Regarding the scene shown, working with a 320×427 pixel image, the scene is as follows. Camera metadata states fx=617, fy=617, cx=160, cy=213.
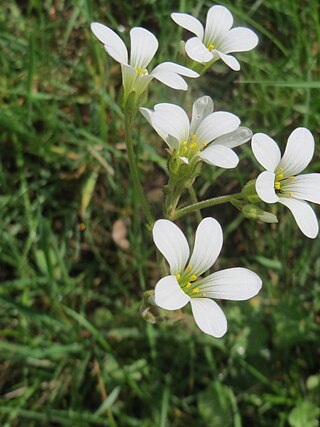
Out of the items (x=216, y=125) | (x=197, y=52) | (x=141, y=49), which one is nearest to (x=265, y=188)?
(x=216, y=125)

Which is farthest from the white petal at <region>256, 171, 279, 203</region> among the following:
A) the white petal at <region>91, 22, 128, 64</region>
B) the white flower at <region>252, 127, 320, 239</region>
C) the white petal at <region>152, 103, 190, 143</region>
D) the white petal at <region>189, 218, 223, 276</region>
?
the white petal at <region>91, 22, 128, 64</region>

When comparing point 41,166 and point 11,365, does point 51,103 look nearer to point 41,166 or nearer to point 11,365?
point 41,166

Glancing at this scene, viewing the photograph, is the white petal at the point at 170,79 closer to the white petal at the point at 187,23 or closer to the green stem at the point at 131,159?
the green stem at the point at 131,159

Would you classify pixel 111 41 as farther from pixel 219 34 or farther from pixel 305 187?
pixel 305 187

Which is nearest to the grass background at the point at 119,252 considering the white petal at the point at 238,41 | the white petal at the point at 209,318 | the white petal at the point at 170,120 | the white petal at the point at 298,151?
the white petal at the point at 238,41

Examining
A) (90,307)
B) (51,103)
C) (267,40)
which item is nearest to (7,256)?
(90,307)

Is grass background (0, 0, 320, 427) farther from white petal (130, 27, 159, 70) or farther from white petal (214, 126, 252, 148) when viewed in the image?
white petal (214, 126, 252, 148)
